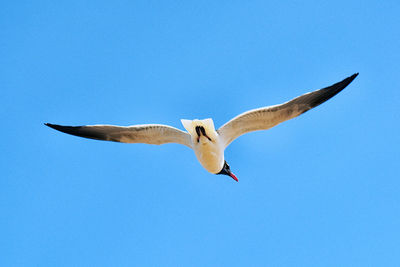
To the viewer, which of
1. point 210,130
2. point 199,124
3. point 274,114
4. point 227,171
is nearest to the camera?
point 274,114

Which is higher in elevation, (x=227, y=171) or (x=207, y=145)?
(x=227, y=171)

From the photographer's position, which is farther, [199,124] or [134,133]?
[134,133]

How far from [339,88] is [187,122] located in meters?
2.41

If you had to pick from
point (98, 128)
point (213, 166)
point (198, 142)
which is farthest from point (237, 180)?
point (98, 128)

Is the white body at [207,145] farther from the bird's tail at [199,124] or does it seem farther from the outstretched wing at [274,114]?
the outstretched wing at [274,114]

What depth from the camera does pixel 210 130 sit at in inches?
364

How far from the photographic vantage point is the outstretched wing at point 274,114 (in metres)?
8.71

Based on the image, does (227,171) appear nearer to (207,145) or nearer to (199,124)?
(207,145)

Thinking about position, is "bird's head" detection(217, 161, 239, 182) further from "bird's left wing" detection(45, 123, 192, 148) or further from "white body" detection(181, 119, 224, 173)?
"bird's left wing" detection(45, 123, 192, 148)

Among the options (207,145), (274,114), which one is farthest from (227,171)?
(274,114)

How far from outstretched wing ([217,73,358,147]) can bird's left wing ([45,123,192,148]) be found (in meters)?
0.80

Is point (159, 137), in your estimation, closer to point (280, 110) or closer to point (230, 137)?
point (230, 137)

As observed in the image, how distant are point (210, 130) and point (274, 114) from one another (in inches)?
41.6

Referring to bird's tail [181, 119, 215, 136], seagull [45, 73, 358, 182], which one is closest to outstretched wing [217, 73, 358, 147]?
seagull [45, 73, 358, 182]
